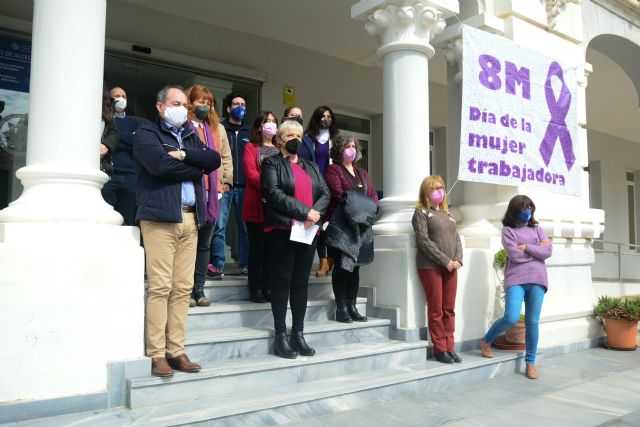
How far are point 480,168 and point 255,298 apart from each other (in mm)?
2652

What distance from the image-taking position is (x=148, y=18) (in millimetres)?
7059

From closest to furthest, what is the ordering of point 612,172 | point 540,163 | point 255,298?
point 255,298, point 540,163, point 612,172

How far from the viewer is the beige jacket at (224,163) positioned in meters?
4.70

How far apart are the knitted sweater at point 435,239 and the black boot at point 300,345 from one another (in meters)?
1.39

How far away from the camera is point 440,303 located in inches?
193

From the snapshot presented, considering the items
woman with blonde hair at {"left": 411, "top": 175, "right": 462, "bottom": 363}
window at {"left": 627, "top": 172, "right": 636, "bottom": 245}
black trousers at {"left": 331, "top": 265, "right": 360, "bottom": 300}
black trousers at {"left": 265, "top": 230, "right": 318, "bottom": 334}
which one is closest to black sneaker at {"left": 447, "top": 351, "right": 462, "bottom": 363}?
woman with blonde hair at {"left": 411, "top": 175, "right": 462, "bottom": 363}

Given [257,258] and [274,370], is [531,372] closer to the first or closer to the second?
[274,370]

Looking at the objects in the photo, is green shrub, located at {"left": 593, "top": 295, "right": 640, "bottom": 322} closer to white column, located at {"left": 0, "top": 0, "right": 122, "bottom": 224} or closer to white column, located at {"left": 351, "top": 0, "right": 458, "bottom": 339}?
white column, located at {"left": 351, "top": 0, "right": 458, "bottom": 339}

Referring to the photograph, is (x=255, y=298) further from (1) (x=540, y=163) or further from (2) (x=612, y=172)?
(2) (x=612, y=172)

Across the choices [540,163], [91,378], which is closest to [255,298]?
[91,378]

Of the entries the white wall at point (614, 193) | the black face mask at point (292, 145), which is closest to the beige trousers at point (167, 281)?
the black face mask at point (292, 145)

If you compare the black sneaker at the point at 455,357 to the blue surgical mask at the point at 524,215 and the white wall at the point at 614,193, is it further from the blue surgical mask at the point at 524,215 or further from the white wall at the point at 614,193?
the white wall at the point at 614,193

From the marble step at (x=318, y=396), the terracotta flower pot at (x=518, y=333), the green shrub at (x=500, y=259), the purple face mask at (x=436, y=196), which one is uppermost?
the purple face mask at (x=436, y=196)

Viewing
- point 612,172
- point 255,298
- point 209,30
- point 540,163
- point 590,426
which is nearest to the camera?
point 590,426
